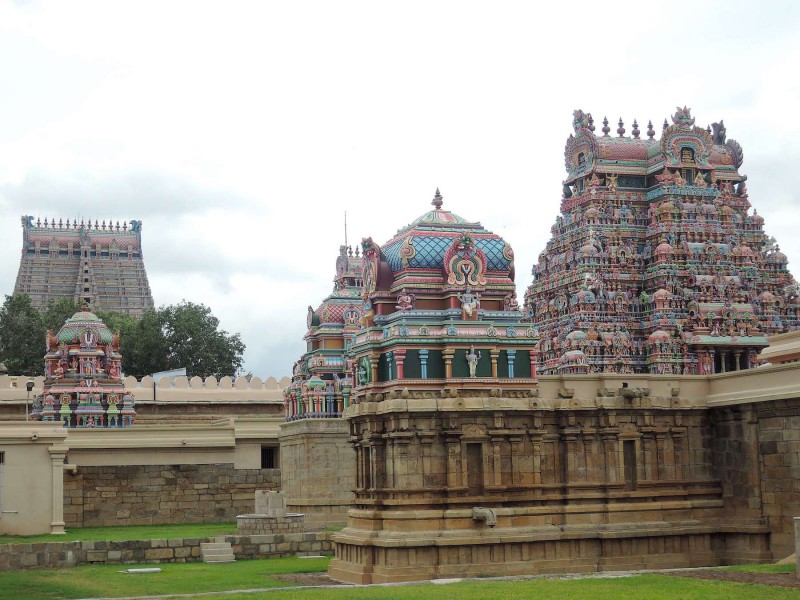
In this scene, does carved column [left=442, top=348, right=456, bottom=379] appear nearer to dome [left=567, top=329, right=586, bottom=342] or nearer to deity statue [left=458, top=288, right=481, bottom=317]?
deity statue [left=458, top=288, right=481, bottom=317]

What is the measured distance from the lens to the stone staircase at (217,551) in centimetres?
3409

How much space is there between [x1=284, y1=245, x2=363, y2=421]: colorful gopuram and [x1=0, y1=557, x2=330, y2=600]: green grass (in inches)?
428

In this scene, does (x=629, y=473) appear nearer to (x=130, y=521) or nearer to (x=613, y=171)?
(x=130, y=521)

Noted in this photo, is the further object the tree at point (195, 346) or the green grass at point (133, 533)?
the tree at point (195, 346)

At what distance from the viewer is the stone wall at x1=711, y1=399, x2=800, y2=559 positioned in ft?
94.2

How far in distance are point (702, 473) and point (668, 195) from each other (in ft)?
93.8

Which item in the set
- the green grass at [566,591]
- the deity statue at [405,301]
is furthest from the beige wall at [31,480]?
the green grass at [566,591]

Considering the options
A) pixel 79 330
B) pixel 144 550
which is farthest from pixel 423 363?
pixel 79 330

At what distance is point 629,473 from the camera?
30.2 metres

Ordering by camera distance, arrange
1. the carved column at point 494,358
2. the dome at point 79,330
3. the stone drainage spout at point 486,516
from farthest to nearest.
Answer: the dome at point 79,330 → the carved column at point 494,358 → the stone drainage spout at point 486,516

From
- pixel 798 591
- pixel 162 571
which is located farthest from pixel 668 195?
pixel 798 591

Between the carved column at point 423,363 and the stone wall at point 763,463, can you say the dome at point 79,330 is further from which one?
→ the stone wall at point 763,463

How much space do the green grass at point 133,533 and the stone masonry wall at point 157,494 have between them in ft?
2.71

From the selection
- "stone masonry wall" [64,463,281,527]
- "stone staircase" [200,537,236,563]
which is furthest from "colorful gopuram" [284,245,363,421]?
"stone staircase" [200,537,236,563]
